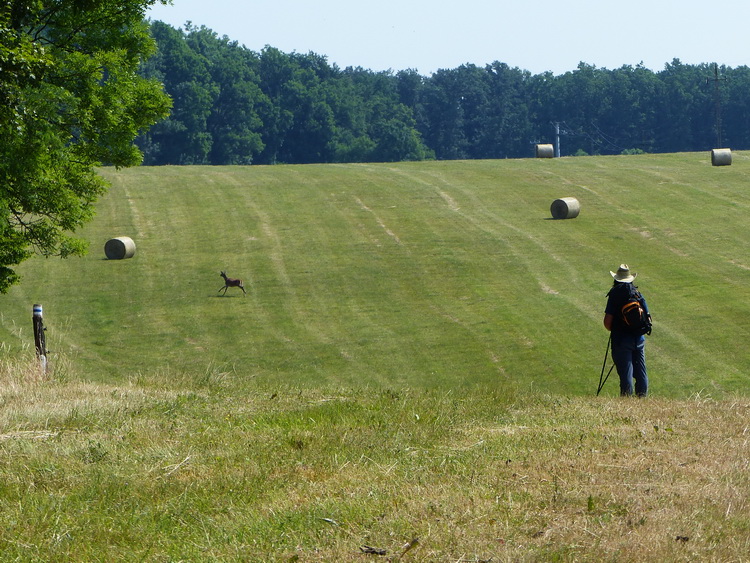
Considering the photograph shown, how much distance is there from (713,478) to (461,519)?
2028 mm

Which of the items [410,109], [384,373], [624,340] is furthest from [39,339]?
[410,109]

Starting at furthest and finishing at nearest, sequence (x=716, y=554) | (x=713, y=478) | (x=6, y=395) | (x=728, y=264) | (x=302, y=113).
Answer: (x=302, y=113) < (x=728, y=264) < (x=6, y=395) < (x=713, y=478) < (x=716, y=554)

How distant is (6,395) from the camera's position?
446 inches

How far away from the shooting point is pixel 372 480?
730cm

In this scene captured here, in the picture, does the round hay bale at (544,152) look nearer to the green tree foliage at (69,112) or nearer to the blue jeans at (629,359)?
the green tree foliage at (69,112)

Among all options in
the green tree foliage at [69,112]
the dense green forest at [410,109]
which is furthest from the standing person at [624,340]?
the dense green forest at [410,109]

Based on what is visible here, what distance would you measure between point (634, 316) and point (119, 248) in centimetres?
2542

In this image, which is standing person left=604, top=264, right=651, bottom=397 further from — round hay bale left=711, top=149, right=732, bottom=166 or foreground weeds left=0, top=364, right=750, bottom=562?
round hay bale left=711, top=149, right=732, bottom=166

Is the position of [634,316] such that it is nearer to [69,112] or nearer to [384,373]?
[384,373]

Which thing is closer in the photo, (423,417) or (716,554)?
(716,554)

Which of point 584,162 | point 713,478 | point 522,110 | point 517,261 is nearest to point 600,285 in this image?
point 517,261

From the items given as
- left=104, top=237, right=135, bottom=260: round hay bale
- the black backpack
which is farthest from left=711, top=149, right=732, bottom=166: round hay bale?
the black backpack

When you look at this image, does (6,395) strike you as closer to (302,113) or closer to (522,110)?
(302,113)

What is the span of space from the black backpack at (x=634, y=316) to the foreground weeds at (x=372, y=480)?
1993 mm
